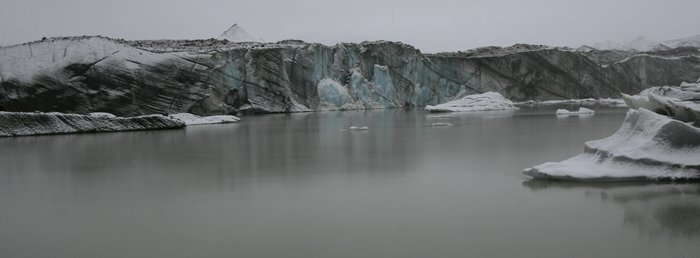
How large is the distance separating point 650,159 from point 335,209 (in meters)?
3.11

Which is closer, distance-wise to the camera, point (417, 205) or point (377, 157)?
point (417, 205)

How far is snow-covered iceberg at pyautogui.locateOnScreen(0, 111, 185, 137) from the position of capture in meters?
12.6

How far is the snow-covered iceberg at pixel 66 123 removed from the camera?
12.6m

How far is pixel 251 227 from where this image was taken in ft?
12.3

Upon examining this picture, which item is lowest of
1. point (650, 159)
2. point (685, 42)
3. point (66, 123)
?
point (650, 159)

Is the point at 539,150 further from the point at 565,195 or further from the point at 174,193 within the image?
the point at 174,193

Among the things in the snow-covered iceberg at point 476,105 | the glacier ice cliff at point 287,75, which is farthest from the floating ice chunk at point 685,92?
the glacier ice cliff at point 287,75

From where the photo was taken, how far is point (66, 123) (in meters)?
13.4

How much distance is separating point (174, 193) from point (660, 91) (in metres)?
7.89

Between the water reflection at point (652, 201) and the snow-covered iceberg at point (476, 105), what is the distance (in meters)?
18.9

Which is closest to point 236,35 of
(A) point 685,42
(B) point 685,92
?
(B) point 685,92

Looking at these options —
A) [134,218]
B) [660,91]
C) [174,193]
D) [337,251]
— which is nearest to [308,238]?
[337,251]

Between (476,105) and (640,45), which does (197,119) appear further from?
(640,45)

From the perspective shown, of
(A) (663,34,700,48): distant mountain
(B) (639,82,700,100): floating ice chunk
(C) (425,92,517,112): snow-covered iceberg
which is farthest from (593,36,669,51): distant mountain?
(B) (639,82,700,100): floating ice chunk
